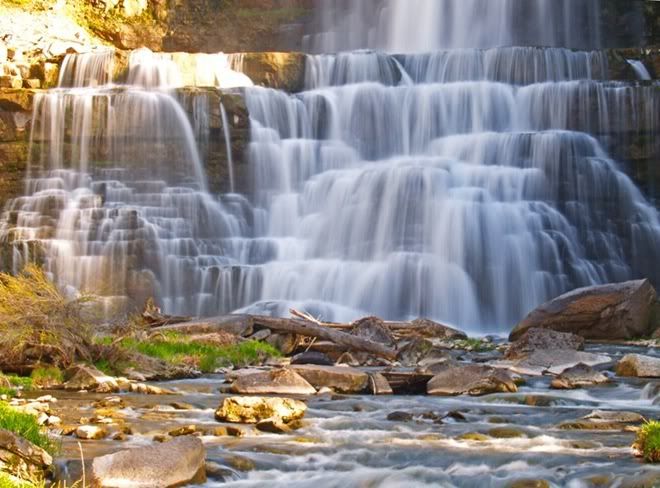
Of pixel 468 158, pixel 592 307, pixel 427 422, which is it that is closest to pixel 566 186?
pixel 468 158

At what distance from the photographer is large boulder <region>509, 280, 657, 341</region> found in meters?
21.8

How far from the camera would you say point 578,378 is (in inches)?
591

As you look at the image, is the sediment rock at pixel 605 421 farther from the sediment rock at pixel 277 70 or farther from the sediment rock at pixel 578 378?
the sediment rock at pixel 277 70

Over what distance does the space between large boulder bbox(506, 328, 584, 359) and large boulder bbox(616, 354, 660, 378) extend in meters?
2.11

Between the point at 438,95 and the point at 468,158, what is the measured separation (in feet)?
11.9

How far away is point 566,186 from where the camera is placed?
101ft

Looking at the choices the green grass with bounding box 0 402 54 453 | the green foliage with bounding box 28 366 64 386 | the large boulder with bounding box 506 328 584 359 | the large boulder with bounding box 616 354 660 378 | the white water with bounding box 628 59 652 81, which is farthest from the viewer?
the white water with bounding box 628 59 652 81

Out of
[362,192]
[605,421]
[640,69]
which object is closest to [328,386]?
[605,421]

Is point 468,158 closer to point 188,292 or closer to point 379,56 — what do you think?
point 379,56

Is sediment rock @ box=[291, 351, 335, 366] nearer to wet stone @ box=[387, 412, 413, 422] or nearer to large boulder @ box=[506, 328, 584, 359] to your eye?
large boulder @ box=[506, 328, 584, 359]

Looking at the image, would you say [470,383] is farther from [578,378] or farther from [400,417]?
[400,417]

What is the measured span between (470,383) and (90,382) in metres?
5.84

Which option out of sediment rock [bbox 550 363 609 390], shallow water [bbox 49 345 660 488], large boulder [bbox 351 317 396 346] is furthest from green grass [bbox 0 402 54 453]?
large boulder [bbox 351 317 396 346]

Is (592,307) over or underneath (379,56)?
underneath
